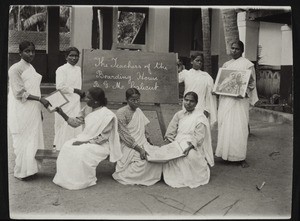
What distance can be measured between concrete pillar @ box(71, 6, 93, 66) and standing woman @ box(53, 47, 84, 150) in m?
0.11

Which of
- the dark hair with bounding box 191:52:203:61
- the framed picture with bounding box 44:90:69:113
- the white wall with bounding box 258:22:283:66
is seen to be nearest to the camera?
the framed picture with bounding box 44:90:69:113

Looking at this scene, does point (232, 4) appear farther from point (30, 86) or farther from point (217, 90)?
point (30, 86)

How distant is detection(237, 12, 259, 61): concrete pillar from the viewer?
5.08 metres

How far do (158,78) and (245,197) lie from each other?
1541 millimetres

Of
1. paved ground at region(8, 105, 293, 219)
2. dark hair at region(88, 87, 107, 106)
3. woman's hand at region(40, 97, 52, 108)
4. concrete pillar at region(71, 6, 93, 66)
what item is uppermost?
concrete pillar at region(71, 6, 93, 66)

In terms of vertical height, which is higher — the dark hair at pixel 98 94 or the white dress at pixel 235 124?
the dark hair at pixel 98 94

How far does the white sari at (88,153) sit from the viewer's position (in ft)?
13.9

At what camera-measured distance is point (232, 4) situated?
3.57 metres

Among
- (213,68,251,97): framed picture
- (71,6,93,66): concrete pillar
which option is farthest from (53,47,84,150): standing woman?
(213,68,251,97): framed picture

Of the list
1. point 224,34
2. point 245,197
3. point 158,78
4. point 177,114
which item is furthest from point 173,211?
point 224,34

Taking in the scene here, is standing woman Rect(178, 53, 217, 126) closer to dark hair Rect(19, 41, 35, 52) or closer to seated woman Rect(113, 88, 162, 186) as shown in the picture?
seated woman Rect(113, 88, 162, 186)

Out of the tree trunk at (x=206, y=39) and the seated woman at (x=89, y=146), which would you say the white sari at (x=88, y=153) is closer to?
the seated woman at (x=89, y=146)

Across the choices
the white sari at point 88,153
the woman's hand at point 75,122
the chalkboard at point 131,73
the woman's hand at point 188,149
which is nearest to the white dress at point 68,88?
the chalkboard at point 131,73

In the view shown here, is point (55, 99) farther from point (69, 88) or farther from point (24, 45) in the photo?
point (24, 45)
